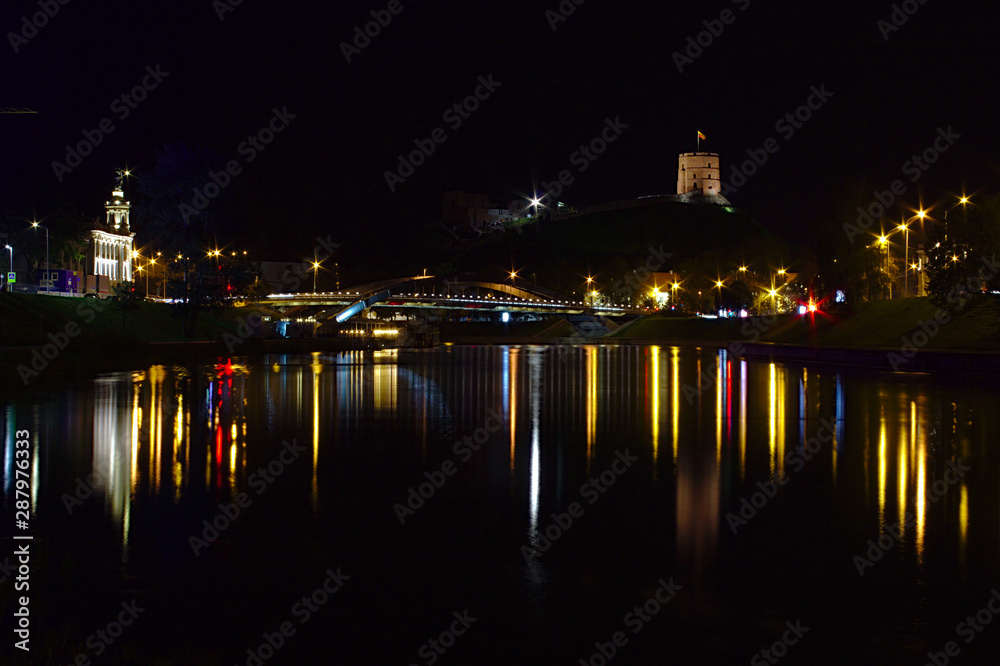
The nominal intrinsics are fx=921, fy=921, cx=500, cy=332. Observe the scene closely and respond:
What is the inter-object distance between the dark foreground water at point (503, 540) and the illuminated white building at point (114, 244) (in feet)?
250

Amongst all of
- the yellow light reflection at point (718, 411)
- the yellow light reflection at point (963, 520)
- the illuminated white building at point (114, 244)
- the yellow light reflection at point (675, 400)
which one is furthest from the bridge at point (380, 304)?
the yellow light reflection at point (963, 520)

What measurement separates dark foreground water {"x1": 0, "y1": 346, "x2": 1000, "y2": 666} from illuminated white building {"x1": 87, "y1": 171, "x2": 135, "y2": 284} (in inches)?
2997

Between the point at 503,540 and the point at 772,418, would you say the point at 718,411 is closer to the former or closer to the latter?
the point at 772,418

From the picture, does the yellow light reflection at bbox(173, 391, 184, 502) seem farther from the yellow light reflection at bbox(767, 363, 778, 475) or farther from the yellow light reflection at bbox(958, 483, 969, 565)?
the yellow light reflection at bbox(958, 483, 969, 565)

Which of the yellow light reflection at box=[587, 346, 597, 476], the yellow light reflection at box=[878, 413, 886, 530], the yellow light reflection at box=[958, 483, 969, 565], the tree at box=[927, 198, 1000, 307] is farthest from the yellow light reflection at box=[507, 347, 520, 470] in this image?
the tree at box=[927, 198, 1000, 307]

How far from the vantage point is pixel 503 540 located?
401 inches

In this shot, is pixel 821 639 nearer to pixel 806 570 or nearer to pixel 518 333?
pixel 806 570

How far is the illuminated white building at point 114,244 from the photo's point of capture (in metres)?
91.4

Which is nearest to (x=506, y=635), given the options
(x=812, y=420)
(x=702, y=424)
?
(x=702, y=424)

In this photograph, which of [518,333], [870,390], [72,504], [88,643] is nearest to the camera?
[88,643]

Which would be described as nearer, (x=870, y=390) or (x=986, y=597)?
(x=986, y=597)

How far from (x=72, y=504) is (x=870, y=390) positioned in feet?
87.0

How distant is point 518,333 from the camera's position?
444 feet

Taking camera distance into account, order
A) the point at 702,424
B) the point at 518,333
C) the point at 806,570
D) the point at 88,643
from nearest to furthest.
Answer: the point at 88,643 < the point at 806,570 < the point at 702,424 < the point at 518,333
